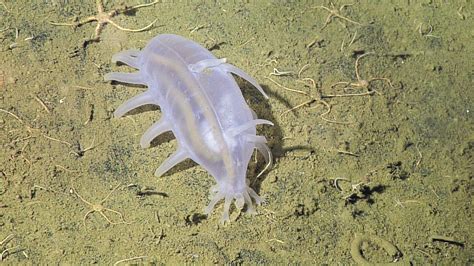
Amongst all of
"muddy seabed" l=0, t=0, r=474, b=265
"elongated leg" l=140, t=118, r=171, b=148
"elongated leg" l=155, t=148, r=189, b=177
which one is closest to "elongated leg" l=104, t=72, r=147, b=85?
"muddy seabed" l=0, t=0, r=474, b=265

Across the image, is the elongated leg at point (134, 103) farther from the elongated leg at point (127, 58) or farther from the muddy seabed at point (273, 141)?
the elongated leg at point (127, 58)

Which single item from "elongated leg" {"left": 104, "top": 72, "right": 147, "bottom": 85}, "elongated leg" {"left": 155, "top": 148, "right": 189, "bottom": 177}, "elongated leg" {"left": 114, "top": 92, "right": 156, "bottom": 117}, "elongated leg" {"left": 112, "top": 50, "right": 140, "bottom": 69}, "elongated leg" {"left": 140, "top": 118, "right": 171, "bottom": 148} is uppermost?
"elongated leg" {"left": 112, "top": 50, "right": 140, "bottom": 69}

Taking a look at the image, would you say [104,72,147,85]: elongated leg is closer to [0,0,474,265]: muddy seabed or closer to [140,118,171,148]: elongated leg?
[0,0,474,265]: muddy seabed

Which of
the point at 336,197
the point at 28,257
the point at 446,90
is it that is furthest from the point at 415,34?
the point at 28,257

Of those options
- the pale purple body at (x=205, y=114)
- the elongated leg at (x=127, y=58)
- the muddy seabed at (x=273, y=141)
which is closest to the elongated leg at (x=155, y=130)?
the pale purple body at (x=205, y=114)

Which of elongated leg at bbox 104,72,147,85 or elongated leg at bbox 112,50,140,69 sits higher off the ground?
elongated leg at bbox 112,50,140,69

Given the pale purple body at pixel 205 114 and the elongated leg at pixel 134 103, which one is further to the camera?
the elongated leg at pixel 134 103

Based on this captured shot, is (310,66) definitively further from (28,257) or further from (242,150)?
(28,257)
